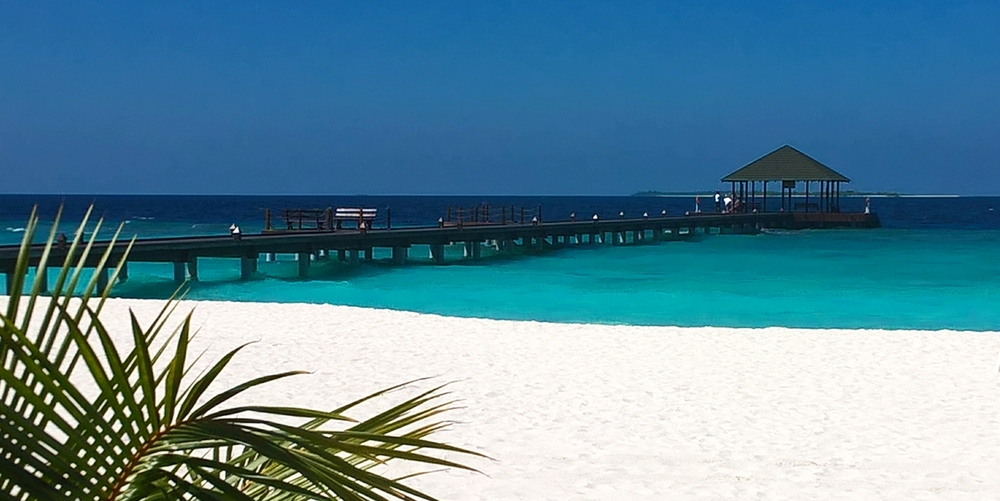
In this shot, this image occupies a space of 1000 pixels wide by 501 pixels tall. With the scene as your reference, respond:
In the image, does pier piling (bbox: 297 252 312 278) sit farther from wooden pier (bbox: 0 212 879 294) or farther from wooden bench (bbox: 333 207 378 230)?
wooden bench (bbox: 333 207 378 230)

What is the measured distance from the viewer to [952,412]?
29.9 feet

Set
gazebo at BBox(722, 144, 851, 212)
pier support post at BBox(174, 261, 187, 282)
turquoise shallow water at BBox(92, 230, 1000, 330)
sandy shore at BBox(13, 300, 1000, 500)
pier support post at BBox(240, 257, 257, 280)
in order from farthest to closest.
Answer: gazebo at BBox(722, 144, 851, 212) < pier support post at BBox(240, 257, 257, 280) < pier support post at BBox(174, 261, 187, 282) < turquoise shallow water at BBox(92, 230, 1000, 330) < sandy shore at BBox(13, 300, 1000, 500)

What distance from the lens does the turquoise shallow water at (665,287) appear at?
2180cm

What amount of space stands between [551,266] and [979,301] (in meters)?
13.0

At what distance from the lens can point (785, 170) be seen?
2159 inches

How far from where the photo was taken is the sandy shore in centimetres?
682

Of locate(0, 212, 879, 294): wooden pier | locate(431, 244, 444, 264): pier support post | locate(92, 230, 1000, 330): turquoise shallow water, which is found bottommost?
locate(92, 230, 1000, 330): turquoise shallow water

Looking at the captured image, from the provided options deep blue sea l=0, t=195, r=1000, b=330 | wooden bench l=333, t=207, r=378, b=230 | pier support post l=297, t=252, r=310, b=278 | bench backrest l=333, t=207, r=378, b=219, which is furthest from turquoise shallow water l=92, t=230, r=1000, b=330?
bench backrest l=333, t=207, r=378, b=219

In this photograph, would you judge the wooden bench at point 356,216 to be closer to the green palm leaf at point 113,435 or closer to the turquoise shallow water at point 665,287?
the turquoise shallow water at point 665,287

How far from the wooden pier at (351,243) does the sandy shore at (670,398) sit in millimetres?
3914

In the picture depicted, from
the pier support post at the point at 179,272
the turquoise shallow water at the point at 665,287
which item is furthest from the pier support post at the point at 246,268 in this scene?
the pier support post at the point at 179,272

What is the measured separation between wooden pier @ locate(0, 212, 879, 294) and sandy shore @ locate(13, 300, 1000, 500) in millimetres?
3914

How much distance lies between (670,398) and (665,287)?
17.9 metres

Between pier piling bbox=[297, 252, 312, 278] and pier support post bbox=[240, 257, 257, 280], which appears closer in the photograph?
pier support post bbox=[240, 257, 257, 280]
